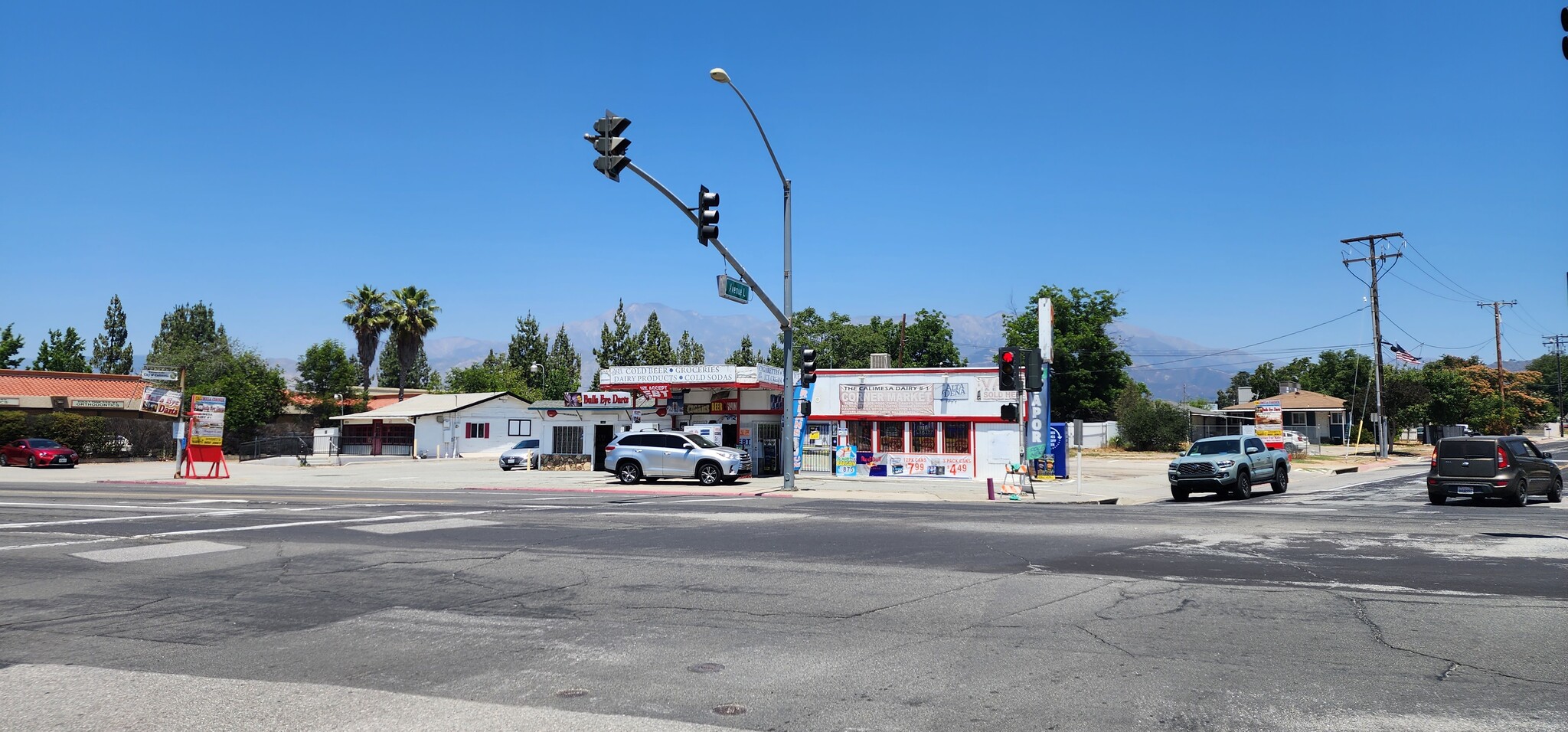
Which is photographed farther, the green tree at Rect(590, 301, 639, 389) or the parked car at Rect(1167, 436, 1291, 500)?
the green tree at Rect(590, 301, 639, 389)

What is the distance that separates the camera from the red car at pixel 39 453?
41.2 m

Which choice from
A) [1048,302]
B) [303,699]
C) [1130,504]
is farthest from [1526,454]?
[303,699]

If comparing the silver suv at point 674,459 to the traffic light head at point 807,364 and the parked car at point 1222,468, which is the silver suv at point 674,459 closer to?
the traffic light head at point 807,364

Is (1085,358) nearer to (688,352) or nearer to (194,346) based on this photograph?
(688,352)

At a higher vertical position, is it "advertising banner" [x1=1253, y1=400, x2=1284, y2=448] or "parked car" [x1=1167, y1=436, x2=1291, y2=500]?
"advertising banner" [x1=1253, y1=400, x2=1284, y2=448]

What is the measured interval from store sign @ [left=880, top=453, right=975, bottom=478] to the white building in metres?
27.8

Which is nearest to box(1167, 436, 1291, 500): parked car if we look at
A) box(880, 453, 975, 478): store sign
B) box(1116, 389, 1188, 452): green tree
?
box(880, 453, 975, 478): store sign

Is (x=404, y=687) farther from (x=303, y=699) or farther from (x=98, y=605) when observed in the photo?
(x=98, y=605)

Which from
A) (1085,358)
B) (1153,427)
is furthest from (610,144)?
(1085,358)

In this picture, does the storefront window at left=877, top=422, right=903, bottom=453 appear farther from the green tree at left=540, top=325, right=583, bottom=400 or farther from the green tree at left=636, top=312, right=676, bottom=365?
the green tree at left=540, top=325, right=583, bottom=400

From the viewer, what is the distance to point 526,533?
13992 millimetres

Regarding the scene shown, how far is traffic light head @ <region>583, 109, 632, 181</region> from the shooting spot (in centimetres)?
1575

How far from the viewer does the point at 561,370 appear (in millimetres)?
81375

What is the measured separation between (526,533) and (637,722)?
9451 mm
